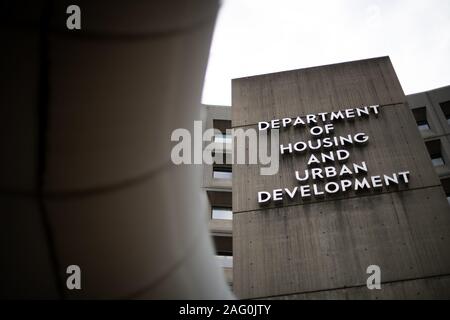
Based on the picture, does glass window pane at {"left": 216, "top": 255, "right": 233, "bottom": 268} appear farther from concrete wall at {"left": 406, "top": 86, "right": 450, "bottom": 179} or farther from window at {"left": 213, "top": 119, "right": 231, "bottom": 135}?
concrete wall at {"left": 406, "top": 86, "right": 450, "bottom": 179}

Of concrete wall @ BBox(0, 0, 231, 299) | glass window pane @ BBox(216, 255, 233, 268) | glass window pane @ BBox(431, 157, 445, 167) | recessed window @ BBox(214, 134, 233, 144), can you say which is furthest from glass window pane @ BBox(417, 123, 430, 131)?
concrete wall @ BBox(0, 0, 231, 299)

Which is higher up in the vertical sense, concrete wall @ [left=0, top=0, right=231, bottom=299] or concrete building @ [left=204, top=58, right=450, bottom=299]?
concrete building @ [left=204, top=58, right=450, bottom=299]

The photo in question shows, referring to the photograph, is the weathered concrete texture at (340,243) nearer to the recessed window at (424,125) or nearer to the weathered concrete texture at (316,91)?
the weathered concrete texture at (316,91)

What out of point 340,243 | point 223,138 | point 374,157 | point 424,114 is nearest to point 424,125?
point 424,114

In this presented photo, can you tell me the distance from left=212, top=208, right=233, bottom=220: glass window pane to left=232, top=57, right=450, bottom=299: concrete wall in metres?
7.74

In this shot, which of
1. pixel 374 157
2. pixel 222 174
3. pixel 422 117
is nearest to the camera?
pixel 374 157

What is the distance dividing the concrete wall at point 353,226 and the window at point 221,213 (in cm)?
774

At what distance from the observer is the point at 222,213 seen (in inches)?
728

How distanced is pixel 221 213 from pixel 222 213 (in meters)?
0.05

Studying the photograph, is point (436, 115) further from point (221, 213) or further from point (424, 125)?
point (221, 213)

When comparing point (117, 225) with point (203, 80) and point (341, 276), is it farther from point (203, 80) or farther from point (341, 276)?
point (341, 276)

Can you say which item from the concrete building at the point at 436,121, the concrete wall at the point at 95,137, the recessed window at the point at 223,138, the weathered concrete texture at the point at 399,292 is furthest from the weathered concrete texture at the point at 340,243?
the concrete building at the point at 436,121

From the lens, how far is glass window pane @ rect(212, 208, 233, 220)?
18.3 metres
